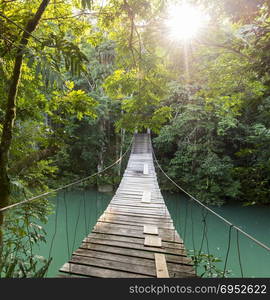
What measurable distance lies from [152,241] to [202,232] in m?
4.67

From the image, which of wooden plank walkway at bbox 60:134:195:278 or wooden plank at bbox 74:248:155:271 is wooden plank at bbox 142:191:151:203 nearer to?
wooden plank walkway at bbox 60:134:195:278

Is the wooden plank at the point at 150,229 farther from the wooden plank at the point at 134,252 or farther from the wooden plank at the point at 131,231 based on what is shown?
the wooden plank at the point at 134,252

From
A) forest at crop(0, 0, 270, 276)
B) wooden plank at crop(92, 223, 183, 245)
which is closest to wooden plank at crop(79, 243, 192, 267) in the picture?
wooden plank at crop(92, 223, 183, 245)

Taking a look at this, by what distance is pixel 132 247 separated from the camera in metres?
1.67

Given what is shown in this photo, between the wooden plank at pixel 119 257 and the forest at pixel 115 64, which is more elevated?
the forest at pixel 115 64

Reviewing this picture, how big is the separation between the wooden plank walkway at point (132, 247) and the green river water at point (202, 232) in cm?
75

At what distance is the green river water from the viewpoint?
394 centimetres

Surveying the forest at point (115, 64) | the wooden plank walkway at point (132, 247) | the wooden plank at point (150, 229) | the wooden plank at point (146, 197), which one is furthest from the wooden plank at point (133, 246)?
the wooden plank at point (146, 197)

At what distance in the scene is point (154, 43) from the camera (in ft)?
5.87

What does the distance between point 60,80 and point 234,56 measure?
1.66m

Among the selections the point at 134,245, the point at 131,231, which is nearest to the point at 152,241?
the point at 134,245

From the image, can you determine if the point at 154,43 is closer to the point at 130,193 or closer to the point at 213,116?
the point at 130,193

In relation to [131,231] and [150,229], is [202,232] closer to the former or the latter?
[150,229]

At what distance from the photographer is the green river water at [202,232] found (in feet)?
12.9
